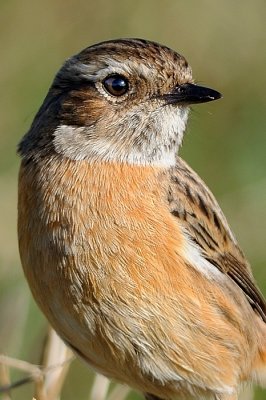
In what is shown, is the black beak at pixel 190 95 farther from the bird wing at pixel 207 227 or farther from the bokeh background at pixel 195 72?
the bokeh background at pixel 195 72

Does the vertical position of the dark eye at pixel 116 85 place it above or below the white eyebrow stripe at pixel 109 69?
below

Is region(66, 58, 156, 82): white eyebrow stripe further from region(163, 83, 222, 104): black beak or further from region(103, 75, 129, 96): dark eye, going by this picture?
region(163, 83, 222, 104): black beak

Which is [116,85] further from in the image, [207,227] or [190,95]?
[207,227]

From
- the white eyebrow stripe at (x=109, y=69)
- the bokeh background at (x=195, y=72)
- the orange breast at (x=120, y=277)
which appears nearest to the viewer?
the orange breast at (x=120, y=277)

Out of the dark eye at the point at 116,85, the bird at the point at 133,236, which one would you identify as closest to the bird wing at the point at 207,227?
the bird at the point at 133,236

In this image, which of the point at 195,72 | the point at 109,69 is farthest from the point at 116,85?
the point at 195,72

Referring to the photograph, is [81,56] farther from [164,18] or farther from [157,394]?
[164,18]

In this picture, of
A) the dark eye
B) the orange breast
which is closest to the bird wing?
the orange breast
